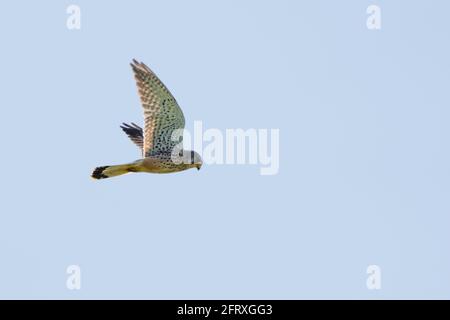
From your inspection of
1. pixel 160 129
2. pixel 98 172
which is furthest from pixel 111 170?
pixel 160 129

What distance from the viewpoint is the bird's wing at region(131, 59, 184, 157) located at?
19359 millimetres

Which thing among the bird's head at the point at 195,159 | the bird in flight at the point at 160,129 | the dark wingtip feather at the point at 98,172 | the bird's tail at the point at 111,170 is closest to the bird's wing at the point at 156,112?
the bird in flight at the point at 160,129

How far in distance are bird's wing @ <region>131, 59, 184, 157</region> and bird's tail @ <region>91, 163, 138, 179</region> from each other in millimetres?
430

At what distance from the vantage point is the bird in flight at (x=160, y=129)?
1925 cm

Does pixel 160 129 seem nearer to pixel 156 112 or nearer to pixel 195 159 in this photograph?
pixel 156 112

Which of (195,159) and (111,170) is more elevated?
(195,159)

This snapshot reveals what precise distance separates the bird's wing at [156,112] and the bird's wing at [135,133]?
4.52 feet

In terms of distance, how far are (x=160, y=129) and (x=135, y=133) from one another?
1709 millimetres

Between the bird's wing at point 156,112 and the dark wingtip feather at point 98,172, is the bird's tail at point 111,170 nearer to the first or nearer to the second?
the dark wingtip feather at point 98,172

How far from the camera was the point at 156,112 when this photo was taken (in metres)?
19.4
